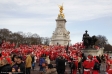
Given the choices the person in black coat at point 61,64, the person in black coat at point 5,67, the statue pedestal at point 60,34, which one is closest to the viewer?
the person in black coat at point 5,67

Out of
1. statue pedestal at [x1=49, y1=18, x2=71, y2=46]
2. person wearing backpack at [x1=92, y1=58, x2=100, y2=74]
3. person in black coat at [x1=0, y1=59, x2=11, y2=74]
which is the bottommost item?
person wearing backpack at [x1=92, y1=58, x2=100, y2=74]

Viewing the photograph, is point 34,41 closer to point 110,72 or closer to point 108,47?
point 108,47

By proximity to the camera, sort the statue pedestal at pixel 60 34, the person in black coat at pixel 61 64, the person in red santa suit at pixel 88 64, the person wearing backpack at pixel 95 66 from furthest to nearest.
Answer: the statue pedestal at pixel 60 34 → the person in black coat at pixel 61 64 → the person wearing backpack at pixel 95 66 → the person in red santa suit at pixel 88 64

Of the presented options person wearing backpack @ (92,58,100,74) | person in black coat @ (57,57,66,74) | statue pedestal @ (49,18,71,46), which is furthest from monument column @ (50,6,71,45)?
person wearing backpack @ (92,58,100,74)

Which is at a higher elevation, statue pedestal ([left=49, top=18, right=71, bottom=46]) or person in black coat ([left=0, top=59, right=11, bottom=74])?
statue pedestal ([left=49, top=18, right=71, bottom=46])

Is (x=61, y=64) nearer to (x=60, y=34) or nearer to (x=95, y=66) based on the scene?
(x=95, y=66)

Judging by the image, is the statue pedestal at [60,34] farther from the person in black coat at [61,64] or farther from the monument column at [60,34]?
the person in black coat at [61,64]

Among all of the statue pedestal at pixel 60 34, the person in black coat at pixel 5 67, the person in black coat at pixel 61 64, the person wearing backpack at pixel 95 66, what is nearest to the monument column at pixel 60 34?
the statue pedestal at pixel 60 34

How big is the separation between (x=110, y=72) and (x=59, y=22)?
76.6 m

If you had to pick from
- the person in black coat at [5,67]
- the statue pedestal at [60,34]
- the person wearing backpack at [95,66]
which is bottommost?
the person wearing backpack at [95,66]

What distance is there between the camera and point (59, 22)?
83938 millimetres

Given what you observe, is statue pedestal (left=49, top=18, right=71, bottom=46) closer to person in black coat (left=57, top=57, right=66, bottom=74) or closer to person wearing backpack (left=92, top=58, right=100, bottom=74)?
person in black coat (left=57, top=57, right=66, bottom=74)

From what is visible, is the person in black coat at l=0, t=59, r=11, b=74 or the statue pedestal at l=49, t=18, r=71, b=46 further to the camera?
the statue pedestal at l=49, t=18, r=71, b=46

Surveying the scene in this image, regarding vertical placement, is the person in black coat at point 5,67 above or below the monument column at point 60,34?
below
